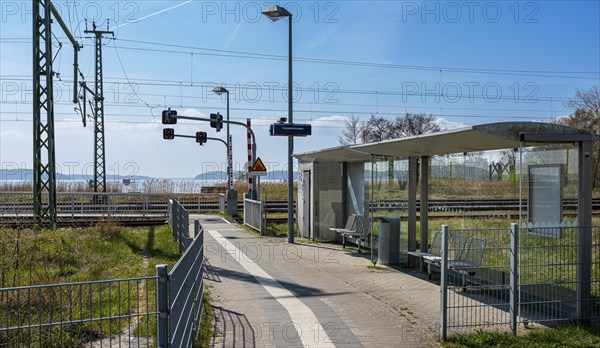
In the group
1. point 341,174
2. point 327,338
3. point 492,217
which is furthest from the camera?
point 341,174

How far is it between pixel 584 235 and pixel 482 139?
6.02 ft

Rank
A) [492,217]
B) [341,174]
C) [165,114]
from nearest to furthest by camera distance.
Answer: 1. [492,217]
2. [341,174]
3. [165,114]

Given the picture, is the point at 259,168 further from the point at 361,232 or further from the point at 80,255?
the point at 80,255

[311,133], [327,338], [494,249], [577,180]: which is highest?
[311,133]

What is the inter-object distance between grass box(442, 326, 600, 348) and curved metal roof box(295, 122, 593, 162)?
2.41 m

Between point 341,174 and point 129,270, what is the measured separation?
7.89m

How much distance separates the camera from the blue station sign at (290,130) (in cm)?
1820

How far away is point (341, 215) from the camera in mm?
17828

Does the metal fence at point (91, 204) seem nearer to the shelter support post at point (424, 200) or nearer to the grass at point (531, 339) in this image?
the shelter support post at point (424, 200)

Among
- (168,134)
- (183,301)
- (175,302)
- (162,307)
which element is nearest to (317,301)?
(183,301)

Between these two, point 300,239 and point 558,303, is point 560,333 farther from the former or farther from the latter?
point 300,239

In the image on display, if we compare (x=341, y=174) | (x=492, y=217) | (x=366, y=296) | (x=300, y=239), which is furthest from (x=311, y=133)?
(x=366, y=296)

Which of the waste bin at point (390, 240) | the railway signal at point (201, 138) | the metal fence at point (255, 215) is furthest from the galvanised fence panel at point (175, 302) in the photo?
the railway signal at point (201, 138)

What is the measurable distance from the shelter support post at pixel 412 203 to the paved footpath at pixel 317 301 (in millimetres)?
795
